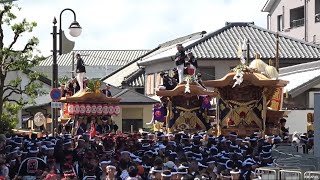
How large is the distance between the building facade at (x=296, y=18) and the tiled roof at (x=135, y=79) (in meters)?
9.51

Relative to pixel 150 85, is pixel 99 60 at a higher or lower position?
higher

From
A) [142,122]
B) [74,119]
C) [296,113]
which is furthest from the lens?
[142,122]

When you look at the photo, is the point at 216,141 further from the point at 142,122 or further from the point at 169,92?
the point at 142,122

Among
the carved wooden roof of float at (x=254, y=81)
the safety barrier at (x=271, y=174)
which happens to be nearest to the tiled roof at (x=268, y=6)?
the carved wooden roof of float at (x=254, y=81)

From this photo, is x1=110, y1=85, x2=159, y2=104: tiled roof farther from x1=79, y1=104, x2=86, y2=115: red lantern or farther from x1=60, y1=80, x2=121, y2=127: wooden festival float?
x1=79, y1=104, x2=86, y2=115: red lantern

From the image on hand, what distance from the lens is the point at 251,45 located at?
5322 centimetres

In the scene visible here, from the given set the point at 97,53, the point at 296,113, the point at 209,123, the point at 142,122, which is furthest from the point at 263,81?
the point at 97,53

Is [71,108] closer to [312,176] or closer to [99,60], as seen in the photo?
[312,176]

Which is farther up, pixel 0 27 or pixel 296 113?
pixel 0 27

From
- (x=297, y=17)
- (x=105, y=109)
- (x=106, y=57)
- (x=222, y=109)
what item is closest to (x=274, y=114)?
(x=222, y=109)

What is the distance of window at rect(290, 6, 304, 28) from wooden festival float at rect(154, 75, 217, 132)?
88.0ft

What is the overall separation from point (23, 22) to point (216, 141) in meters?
10.2

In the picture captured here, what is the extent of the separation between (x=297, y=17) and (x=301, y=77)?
1796cm

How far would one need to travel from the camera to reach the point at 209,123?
31.8m
